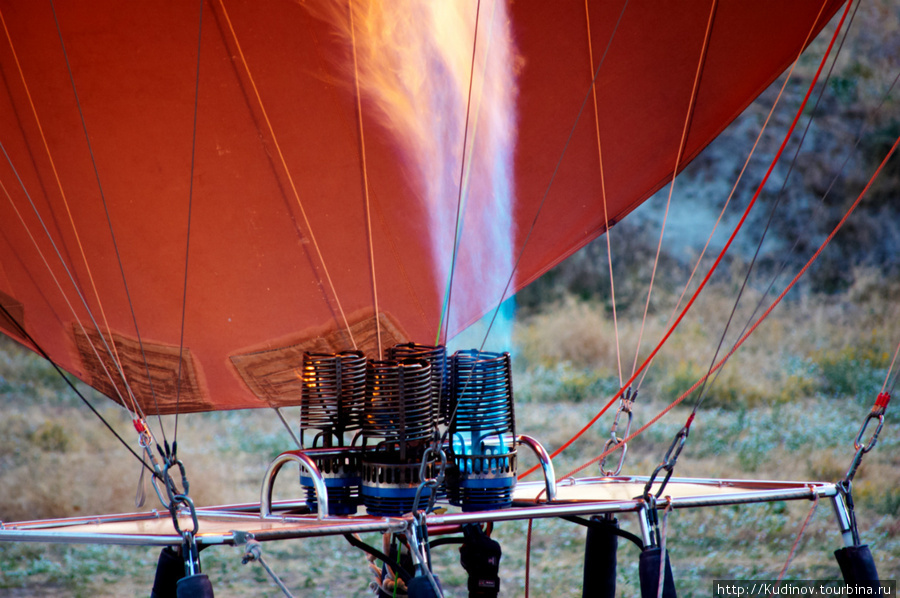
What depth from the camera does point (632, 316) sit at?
5637 millimetres

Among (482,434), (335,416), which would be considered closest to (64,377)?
(335,416)

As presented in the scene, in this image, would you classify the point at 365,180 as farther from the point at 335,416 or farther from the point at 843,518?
the point at 843,518

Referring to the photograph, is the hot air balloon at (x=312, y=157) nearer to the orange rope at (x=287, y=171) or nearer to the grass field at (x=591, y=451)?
the orange rope at (x=287, y=171)

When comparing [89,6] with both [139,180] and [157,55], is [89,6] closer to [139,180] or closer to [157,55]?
[157,55]

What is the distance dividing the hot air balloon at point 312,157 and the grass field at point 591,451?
5.24 ft

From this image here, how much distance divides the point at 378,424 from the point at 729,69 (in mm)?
1622

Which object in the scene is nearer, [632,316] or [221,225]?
[221,225]

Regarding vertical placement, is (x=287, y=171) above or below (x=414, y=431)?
above

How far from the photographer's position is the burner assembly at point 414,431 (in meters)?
1.49

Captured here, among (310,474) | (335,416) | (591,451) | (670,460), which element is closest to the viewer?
(670,460)

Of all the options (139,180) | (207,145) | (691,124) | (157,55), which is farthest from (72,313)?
(691,124)

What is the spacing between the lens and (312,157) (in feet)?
8.34

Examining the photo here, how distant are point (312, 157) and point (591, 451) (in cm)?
298

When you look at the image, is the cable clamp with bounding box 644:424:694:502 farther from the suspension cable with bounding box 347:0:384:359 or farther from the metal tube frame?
the suspension cable with bounding box 347:0:384:359
